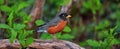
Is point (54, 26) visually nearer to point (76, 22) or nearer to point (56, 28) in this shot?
point (56, 28)

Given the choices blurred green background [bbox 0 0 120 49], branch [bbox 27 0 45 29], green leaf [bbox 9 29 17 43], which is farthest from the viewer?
branch [bbox 27 0 45 29]

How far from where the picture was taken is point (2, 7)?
214 inches

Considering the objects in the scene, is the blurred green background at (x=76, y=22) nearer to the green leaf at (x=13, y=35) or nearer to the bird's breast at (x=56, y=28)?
the green leaf at (x=13, y=35)

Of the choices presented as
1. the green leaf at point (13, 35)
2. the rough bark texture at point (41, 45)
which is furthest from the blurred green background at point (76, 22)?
the rough bark texture at point (41, 45)

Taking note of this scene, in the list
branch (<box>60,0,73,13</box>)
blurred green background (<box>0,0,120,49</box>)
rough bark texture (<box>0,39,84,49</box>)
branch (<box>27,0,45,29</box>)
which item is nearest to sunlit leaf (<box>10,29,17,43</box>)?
blurred green background (<box>0,0,120,49</box>)

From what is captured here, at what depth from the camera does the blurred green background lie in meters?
4.76

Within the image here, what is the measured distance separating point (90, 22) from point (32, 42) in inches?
169

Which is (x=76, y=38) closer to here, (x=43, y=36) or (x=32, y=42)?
(x=43, y=36)

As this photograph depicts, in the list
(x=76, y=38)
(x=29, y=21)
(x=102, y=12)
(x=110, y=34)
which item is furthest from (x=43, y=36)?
(x=102, y=12)

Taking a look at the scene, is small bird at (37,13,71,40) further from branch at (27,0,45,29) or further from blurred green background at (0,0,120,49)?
branch at (27,0,45,29)

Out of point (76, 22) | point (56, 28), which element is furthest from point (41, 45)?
point (76, 22)

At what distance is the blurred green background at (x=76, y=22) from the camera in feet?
15.6

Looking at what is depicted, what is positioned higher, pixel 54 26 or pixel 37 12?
pixel 37 12

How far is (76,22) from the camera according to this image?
25.1 ft
